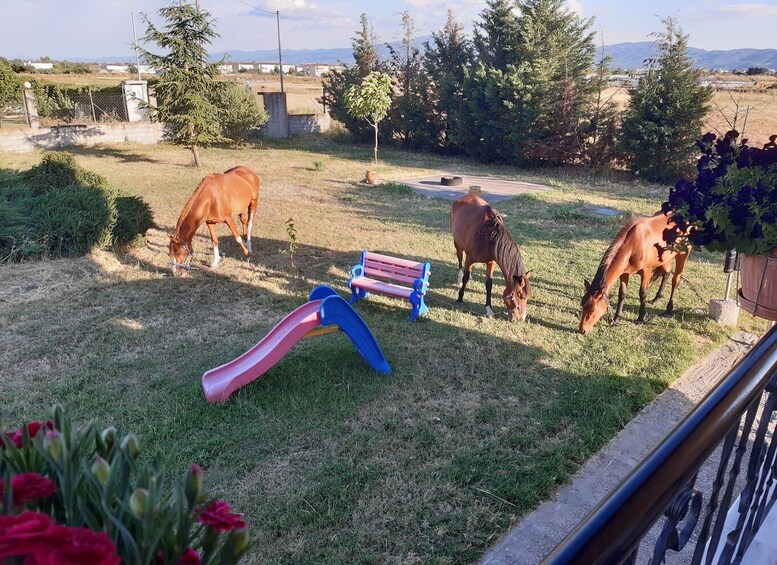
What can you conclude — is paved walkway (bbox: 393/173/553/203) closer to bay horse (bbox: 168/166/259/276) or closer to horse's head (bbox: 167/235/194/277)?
bay horse (bbox: 168/166/259/276)


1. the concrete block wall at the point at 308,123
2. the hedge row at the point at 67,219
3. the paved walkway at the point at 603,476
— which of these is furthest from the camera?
the concrete block wall at the point at 308,123

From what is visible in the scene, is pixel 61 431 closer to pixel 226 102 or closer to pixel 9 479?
pixel 9 479

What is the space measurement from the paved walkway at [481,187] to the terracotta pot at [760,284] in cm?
1068

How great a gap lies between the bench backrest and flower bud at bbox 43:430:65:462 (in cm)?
561

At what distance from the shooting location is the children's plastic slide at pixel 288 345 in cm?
464

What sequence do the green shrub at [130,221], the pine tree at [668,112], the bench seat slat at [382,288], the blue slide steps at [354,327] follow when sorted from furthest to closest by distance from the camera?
the pine tree at [668,112], the green shrub at [130,221], the bench seat slat at [382,288], the blue slide steps at [354,327]

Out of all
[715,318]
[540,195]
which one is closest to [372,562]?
[715,318]

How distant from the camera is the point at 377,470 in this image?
3795 mm

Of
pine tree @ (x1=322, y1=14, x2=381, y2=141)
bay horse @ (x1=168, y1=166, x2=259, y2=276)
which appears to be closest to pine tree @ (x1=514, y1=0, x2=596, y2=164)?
pine tree @ (x1=322, y1=14, x2=381, y2=141)

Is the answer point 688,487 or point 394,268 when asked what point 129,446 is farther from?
point 394,268

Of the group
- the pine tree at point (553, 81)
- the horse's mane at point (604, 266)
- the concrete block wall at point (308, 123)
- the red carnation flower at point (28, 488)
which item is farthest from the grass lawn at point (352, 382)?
the concrete block wall at point (308, 123)

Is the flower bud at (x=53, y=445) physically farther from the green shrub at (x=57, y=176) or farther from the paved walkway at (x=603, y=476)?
the green shrub at (x=57, y=176)

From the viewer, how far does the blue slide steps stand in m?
4.97

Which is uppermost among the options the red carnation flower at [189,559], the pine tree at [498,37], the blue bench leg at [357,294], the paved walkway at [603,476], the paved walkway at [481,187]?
the pine tree at [498,37]
